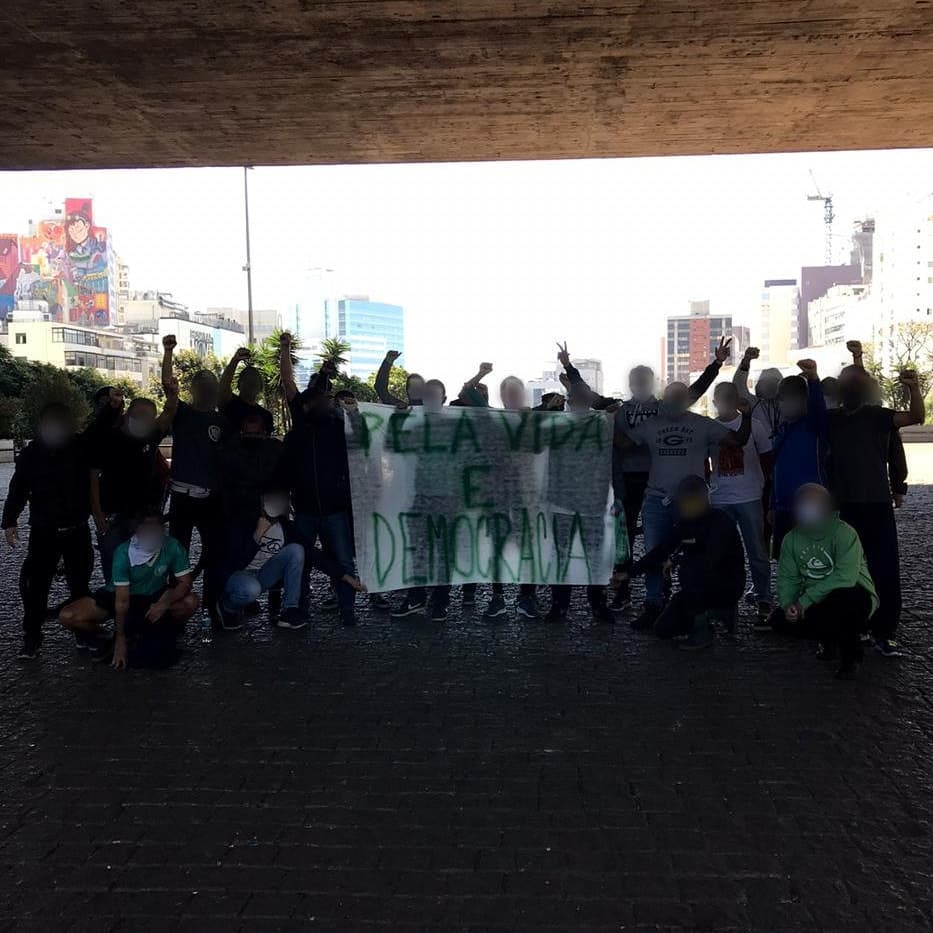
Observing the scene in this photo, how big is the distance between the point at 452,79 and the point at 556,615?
6778mm

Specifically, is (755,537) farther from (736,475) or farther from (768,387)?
(768,387)

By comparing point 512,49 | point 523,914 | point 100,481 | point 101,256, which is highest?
point 101,256

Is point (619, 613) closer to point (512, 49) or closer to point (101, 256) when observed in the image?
point (512, 49)

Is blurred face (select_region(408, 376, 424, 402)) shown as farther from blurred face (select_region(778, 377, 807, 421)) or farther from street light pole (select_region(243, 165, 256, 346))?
street light pole (select_region(243, 165, 256, 346))

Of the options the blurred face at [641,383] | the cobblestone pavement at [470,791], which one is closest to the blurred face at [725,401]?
the blurred face at [641,383]

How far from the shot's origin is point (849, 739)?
193 inches

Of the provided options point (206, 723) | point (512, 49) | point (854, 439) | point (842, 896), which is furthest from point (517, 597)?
point (512, 49)

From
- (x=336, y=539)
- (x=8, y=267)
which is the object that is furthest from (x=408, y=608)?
(x=8, y=267)

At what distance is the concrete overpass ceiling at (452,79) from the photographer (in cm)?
956

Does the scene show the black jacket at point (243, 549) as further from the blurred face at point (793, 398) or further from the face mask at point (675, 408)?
the blurred face at point (793, 398)

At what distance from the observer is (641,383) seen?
25.2 ft

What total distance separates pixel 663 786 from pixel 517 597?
165 inches

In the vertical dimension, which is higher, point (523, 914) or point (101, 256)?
point (101, 256)

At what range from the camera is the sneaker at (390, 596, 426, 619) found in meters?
7.91
